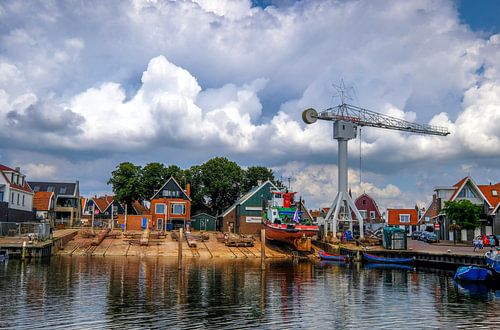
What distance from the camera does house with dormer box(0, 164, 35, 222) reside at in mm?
74125

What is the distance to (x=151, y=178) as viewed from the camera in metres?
103

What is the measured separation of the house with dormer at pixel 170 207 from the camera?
297 ft

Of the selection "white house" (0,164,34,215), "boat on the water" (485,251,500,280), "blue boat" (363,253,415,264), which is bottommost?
"blue boat" (363,253,415,264)

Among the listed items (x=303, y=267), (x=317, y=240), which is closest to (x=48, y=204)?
(x=317, y=240)

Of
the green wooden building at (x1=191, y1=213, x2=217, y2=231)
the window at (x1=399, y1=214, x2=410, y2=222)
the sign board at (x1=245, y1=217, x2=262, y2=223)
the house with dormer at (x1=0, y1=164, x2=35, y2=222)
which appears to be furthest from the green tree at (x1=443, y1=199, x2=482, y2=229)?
the house with dormer at (x1=0, y1=164, x2=35, y2=222)

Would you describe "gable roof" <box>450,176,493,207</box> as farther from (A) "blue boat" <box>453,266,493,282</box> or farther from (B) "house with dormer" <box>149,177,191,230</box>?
(B) "house with dormer" <box>149,177,191,230</box>

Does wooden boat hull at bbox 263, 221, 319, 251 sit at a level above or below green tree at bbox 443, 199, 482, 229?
below

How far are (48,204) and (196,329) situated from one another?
83.2 metres

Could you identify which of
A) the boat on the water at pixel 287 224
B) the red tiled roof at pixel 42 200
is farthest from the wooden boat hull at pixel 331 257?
the red tiled roof at pixel 42 200

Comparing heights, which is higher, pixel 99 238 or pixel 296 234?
pixel 296 234

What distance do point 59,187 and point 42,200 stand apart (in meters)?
11.3

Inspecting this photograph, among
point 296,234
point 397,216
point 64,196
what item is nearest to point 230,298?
point 296,234

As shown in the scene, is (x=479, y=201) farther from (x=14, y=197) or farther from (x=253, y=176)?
(x=14, y=197)

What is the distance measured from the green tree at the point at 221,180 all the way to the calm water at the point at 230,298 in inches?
2121
